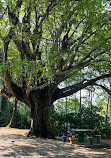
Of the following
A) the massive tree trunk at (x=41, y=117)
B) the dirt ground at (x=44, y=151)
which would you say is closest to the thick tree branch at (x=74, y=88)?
the massive tree trunk at (x=41, y=117)

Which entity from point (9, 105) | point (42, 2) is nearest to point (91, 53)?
point (42, 2)

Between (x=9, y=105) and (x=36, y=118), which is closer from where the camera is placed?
(x=36, y=118)

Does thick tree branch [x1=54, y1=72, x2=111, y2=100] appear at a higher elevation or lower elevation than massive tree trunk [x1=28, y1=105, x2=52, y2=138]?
higher

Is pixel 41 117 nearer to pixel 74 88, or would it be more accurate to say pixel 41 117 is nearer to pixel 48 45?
pixel 74 88

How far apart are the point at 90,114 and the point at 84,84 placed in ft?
11.9

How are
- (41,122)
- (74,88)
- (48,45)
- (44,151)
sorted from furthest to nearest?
1. (74,88)
2. (41,122)
3. (48,45)
4. (44,151)

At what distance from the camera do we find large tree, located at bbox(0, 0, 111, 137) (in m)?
7.17

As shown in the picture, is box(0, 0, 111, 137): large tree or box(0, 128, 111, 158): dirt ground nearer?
box(0, 128, 111, 158): dirt ground

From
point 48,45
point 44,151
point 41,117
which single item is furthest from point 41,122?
point 48,45

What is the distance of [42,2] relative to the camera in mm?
7699

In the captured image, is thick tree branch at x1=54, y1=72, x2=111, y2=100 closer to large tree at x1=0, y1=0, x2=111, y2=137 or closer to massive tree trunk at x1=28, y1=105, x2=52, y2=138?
large tree at x1=0, y1=0, x2=111, y2=137

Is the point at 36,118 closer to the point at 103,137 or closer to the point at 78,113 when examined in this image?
the point at 78,113

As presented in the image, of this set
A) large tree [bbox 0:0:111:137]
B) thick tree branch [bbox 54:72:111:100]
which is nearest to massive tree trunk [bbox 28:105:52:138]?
large tree [bbox 0:0:111:137]

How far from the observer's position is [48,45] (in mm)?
9453
